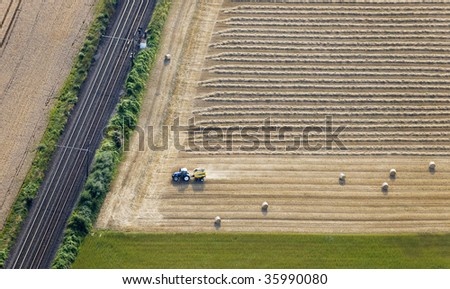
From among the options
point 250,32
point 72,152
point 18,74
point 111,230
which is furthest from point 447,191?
point 18,74

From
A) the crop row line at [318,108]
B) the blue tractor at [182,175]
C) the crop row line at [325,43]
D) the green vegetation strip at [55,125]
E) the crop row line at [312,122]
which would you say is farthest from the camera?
the crop row line at [325,43]

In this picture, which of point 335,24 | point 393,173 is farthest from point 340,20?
point 393,173

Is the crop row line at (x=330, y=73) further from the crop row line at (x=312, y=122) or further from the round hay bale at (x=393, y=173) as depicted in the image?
the round hay bale at (x=393, y=173)

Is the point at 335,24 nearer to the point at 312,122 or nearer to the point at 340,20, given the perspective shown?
the point at 340,20

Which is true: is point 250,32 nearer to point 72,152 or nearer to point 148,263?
point 72,152

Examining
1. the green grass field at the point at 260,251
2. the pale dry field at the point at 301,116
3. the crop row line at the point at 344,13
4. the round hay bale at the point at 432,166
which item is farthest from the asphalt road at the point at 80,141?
the round hay bale at the point at 432,166

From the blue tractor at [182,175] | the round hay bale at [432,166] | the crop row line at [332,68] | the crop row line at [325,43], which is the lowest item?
the blue tractor at [182,175]
